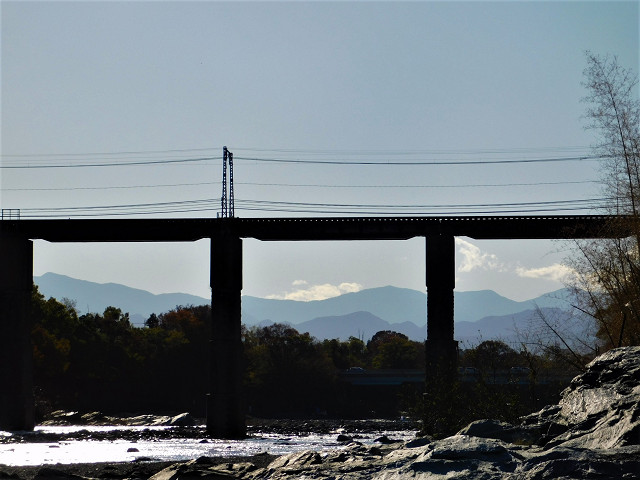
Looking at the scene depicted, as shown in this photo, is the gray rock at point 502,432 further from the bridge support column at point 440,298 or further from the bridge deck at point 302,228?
the bridge deck at point 302,228

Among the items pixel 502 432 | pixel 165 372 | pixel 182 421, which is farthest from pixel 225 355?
pixel 165 372

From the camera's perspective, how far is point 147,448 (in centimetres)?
6094

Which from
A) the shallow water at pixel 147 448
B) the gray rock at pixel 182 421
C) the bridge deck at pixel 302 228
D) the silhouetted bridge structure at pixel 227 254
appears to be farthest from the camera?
the gray rock at pixel 182 421

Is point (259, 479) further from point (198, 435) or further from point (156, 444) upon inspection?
point (198, 435)

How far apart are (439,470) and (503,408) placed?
12.2 metres

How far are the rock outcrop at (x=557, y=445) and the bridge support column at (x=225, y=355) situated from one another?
43513mm

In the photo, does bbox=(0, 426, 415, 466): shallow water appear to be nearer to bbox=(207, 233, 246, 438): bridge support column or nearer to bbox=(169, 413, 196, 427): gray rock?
bbox=(207, 233, 246, 438): bridge support column

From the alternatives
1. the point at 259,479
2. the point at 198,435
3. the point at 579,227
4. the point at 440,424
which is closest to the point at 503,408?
the point at 440,424

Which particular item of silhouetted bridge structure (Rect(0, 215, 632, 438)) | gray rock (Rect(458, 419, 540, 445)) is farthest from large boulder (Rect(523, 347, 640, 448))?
silhouetted bridge structure (Rect(0, 215, 632, 438))

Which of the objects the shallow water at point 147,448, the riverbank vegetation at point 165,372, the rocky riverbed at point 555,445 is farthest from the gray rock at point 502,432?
the riverbank vegetation at point 165,372

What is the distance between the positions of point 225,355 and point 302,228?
10.7m

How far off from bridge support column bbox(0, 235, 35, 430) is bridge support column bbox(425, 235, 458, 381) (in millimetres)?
31088

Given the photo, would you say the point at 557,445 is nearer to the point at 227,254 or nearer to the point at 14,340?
the point at 227,254

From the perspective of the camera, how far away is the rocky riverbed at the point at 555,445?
58.2ft
